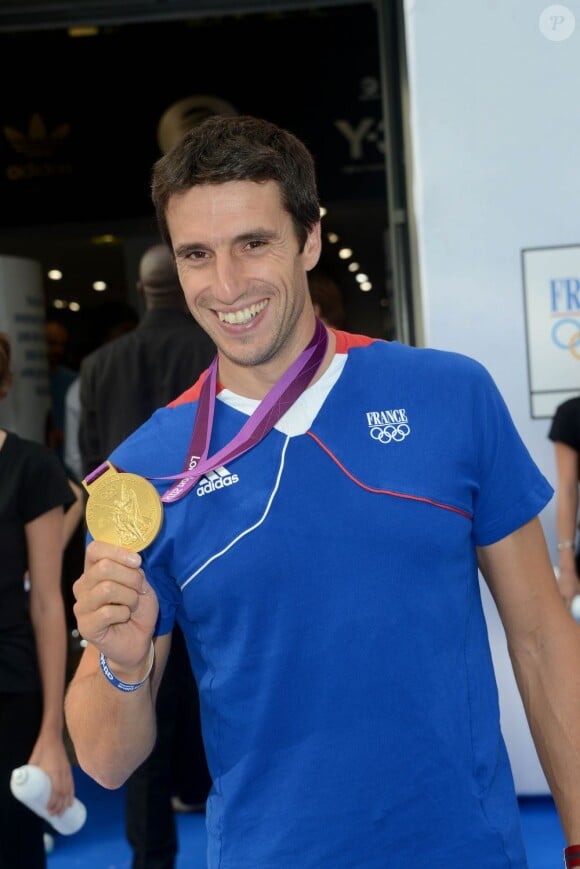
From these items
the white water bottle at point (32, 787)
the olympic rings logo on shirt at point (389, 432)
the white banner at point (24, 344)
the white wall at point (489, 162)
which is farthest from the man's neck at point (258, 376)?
the white banner at point (24, 344)

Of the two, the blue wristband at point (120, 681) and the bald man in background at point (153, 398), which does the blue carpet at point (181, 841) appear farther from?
the blue wristband at point (120, 681)

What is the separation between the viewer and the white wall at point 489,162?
12.9 feet

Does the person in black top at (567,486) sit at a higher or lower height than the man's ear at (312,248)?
lower

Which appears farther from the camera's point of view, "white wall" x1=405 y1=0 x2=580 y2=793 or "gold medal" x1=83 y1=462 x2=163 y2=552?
"white wall" x1=405 y1=0 x2=580 y2=793

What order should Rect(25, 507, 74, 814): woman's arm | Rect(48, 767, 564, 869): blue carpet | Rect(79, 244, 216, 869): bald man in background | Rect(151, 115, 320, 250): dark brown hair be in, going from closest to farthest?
Rect(151, 115, 320, 250): dark brown hair < Rect(25, 507, 74, 814): woman's arm < Rect(79, 244, 216, 869): bald man in background < Rect(48, 767, 564, 869): blue carpet

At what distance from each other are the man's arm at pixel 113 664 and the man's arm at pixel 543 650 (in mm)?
488

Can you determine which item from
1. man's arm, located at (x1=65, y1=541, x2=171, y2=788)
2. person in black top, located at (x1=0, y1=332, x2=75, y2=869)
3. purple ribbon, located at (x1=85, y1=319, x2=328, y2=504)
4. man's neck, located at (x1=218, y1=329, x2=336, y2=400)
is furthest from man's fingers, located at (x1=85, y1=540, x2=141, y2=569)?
person in black top, located at (x1=0, y1=332, x2=75, y2=869)

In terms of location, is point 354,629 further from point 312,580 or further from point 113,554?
point 113,554

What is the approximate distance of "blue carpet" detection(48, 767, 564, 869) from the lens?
3.83 meters

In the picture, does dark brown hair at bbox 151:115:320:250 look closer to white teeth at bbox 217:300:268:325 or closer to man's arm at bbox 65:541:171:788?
white teeth at bbox 217:300:268:325

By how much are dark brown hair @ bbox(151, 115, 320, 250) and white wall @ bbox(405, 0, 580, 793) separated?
2362mm

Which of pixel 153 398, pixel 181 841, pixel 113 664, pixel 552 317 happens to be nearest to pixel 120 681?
pixel 113 664

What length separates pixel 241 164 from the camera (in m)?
1.62

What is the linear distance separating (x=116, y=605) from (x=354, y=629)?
31 cm
